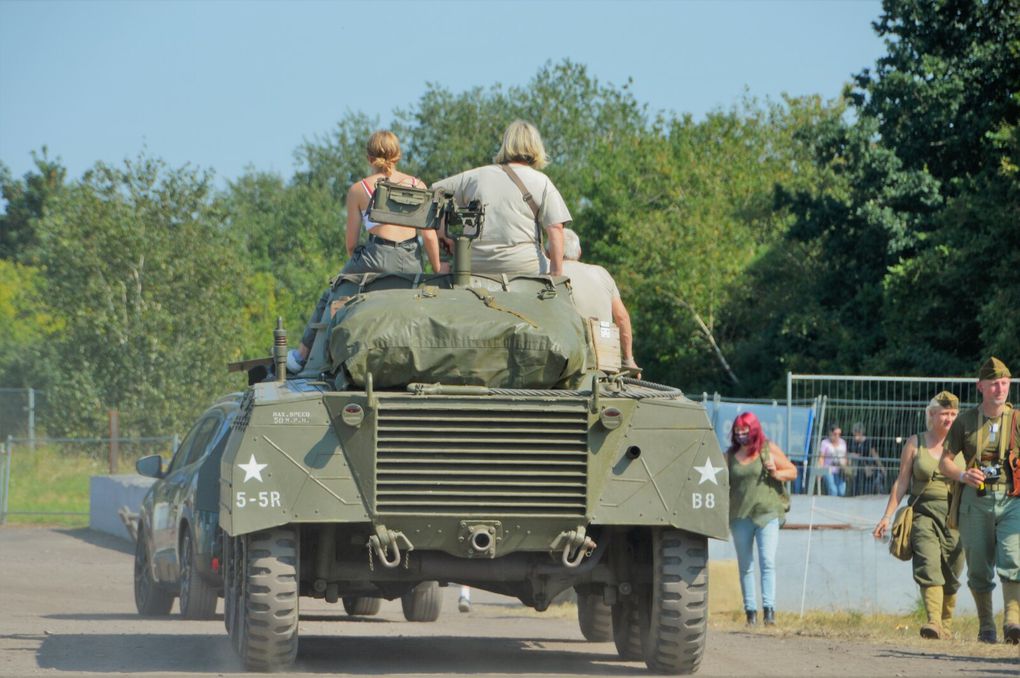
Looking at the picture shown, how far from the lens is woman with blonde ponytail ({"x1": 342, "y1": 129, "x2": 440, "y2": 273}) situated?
11.1 metres

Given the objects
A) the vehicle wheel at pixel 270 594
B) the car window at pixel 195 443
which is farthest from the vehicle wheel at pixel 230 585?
the car window at pixel 195 443

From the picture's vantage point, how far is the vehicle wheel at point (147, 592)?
1402 centimetres

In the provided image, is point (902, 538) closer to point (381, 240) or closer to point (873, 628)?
point (873, 628)

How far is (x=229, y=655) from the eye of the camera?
10.2 m

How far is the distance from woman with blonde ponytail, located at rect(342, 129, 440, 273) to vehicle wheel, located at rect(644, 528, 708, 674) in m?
2.62

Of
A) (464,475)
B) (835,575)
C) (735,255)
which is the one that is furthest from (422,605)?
(735,255)

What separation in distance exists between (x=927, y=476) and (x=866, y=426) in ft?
28.8

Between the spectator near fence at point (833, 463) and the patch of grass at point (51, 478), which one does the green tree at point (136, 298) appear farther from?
the spectator near fence at point (833, 463)

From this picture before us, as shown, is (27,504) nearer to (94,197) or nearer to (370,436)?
(94,197)

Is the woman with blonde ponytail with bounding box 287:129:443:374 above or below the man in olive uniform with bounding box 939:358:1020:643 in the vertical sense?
above

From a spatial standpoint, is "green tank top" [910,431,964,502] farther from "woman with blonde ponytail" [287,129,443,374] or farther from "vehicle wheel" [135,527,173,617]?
"vehicle wheel" [135,527,173,617]

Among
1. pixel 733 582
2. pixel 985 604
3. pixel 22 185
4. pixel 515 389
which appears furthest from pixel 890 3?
pixel 22 185

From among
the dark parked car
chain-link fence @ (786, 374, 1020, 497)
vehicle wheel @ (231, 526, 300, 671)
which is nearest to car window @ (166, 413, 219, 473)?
the dark parked car

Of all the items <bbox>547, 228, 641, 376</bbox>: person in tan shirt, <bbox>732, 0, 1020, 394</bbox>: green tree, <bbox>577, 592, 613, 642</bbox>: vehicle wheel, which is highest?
<bbox>732, 0, 1020, 394</bbox>: green tree
